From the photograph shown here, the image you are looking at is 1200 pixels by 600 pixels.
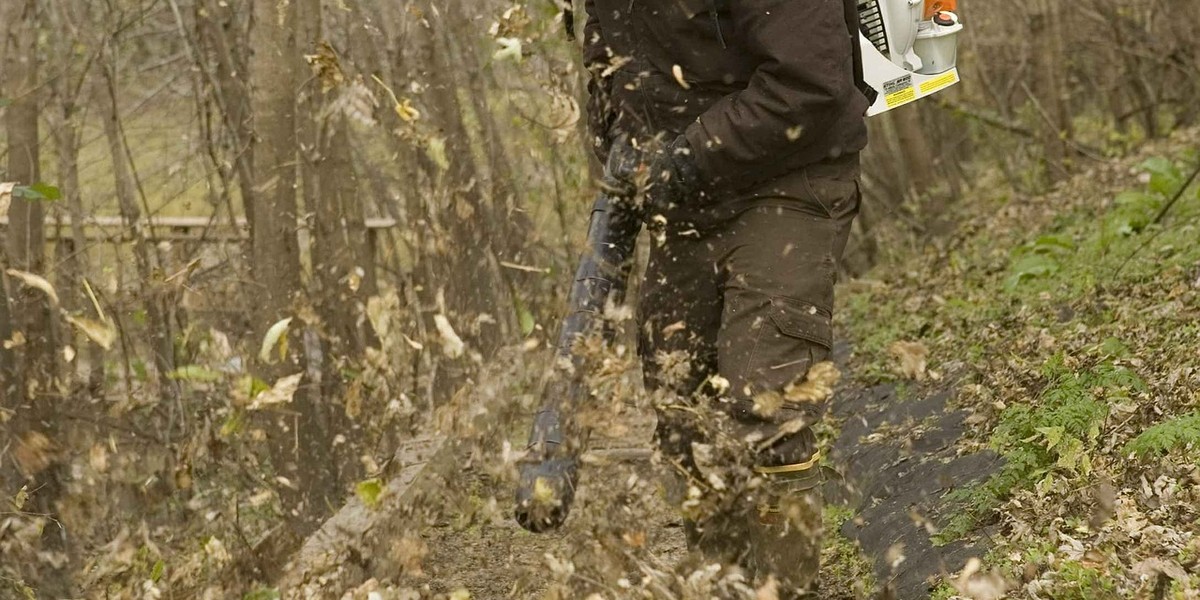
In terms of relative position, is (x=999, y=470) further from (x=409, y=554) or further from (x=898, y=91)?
(x=409, y=554)

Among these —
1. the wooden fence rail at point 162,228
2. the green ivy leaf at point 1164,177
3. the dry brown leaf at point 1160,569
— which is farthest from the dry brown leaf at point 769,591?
the green ivy leaf at point 1164,177

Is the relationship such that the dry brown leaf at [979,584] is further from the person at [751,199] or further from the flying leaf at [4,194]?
the flying leaf at [4,194]

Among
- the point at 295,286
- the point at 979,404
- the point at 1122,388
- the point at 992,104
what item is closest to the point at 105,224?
the point at 295,286

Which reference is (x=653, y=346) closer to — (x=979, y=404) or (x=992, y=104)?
(x=979, y=404)

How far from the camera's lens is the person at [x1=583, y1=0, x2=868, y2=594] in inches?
130

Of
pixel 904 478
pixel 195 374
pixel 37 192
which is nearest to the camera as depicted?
pixel 37 192

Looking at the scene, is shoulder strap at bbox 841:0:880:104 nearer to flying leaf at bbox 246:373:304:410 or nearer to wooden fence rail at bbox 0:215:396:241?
flying leaf at bbox 246:373:304:410

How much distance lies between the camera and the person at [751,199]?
10.8ft

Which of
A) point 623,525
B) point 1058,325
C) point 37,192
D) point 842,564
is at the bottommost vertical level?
point 1058,325

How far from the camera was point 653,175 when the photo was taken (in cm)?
352

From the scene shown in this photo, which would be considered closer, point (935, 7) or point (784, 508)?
point (784, 508)

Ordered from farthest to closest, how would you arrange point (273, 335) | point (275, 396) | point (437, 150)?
point (437, 150) < point (273, 335) < point (275, 396)

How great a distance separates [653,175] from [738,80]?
355mm

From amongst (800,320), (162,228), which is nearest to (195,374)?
(162,228)
